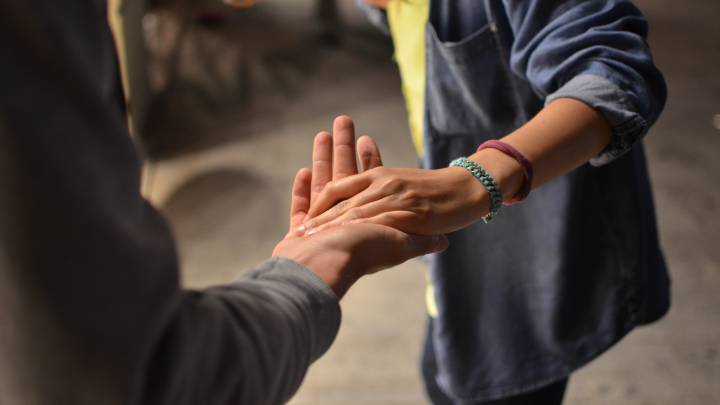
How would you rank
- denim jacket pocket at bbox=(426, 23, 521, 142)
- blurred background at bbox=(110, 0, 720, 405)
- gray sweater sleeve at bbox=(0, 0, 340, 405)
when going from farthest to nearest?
blurred background at bbox=(110, 0, 720, 405) < denim jacket pocket at bbox=(426, 23, 521, 142) < gray sweater sleeve at bbox=(0, 0, 340, 405)

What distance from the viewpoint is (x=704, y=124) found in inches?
96.9

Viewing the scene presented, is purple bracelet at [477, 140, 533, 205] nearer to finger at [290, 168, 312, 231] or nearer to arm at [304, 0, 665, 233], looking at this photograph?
arm at [304, 0, 665, 233]

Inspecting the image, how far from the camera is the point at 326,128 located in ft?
8.29

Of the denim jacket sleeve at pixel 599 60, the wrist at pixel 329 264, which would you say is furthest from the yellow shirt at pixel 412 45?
the wrist at pixel 329 264

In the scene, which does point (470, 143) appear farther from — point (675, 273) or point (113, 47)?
point (675, 273)

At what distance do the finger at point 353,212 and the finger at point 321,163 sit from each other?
0.07 meters

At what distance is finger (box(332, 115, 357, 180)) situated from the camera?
2.36 ft

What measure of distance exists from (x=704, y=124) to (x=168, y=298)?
8.13 feet

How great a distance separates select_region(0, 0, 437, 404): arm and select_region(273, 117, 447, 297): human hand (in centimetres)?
11

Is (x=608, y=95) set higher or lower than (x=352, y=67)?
higher

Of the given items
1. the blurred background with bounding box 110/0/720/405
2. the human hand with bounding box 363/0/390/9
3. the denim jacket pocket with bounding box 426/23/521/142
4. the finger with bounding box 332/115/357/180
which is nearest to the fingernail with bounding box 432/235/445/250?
the finger with bounding box 332/115/357/180

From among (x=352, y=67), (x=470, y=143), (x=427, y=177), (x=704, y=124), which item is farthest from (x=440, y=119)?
(x=352, y=67)

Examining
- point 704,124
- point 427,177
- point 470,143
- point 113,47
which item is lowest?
point 704,124

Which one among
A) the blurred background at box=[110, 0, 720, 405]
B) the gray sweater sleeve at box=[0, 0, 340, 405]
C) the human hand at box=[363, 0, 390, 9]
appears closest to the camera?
the gray sweater sleeve at box=[0, 0, 340, 405]
